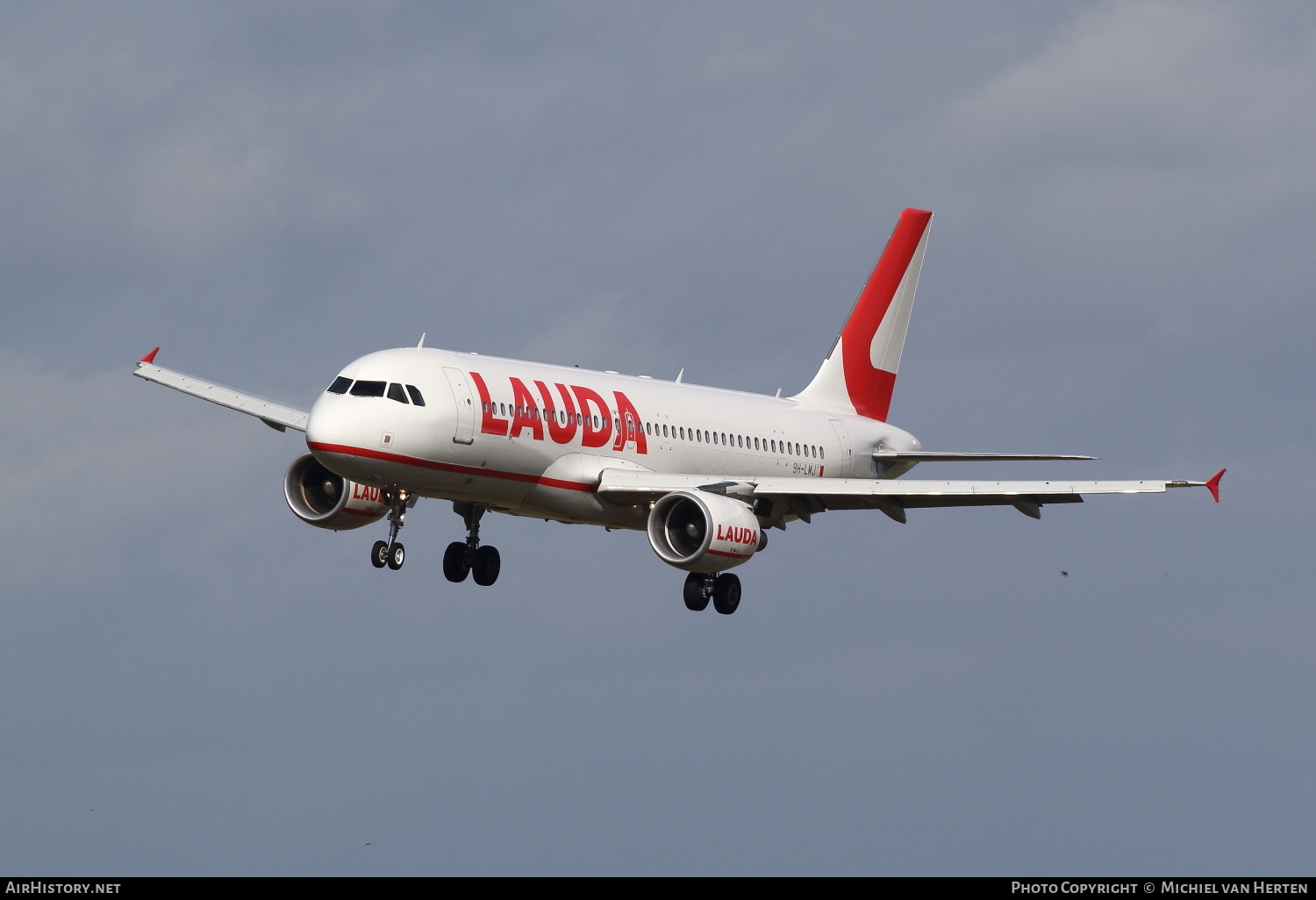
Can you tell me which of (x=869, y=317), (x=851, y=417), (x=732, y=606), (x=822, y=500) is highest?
(x=869, y=317)

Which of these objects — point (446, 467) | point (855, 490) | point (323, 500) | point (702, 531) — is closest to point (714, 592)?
point (702, 531)

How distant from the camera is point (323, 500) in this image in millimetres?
45750

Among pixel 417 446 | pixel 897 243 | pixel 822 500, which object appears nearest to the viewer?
pixel 417 446

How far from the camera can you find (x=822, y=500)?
151ft

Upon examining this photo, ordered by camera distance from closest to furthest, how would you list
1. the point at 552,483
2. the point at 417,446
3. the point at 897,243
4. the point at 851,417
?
the point at 417,446
the point at 552,483
the point at 851,417
the point at 897,243

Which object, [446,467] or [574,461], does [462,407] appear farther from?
[574,461]

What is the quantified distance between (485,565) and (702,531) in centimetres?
676

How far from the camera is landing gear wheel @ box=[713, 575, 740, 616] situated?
44.8m

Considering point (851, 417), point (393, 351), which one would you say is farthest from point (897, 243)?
point (393, 351)

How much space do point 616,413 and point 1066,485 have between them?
10.9 meters

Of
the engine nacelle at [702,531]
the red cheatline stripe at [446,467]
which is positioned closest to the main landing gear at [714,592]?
the engine nacelle at [702,531]

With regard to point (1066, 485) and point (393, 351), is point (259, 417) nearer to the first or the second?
point (393, 351)

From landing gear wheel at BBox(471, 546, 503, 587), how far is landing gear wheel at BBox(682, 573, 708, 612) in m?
5.28

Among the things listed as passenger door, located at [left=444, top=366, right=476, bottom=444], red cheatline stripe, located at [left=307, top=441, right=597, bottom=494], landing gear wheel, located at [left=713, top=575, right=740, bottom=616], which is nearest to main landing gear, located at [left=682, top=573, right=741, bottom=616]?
landing gear wheel, located at [left=713, top=575, right=740, bottom=616]
